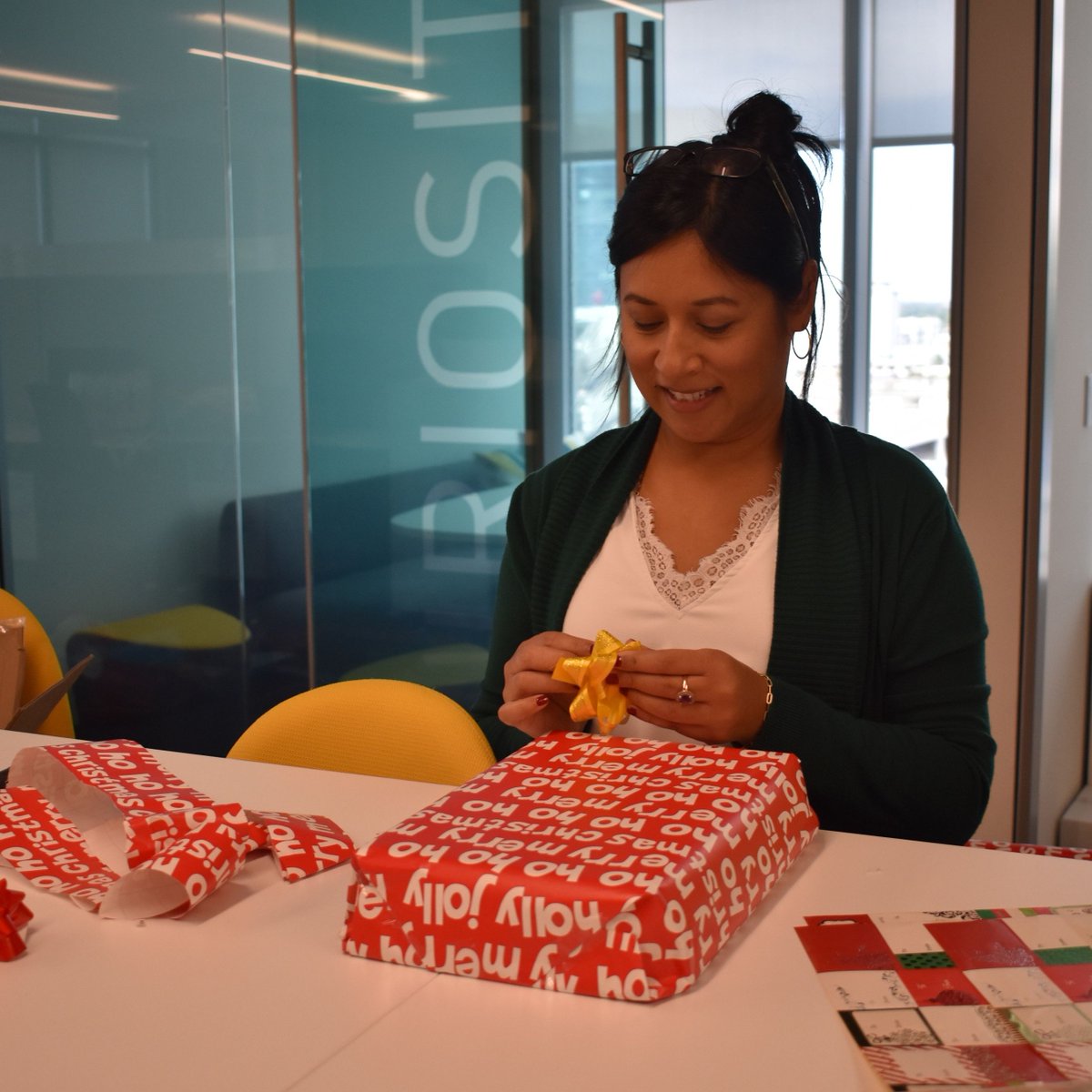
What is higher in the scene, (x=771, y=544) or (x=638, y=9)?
(x=638, y=9)

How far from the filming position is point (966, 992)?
37.4 inches

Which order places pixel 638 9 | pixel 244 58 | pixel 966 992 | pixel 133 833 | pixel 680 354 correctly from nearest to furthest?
pixel 966 992, pixel 133 833, pixel 680 354, pixel 638 9, pixel 244 58

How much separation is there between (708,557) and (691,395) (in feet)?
0.72

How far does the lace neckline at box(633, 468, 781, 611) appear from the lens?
172 centimetres

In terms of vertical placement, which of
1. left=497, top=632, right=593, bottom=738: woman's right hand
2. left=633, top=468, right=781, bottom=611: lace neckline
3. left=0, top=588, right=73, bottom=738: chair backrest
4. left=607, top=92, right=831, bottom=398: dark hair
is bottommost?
left=0, top=588, right=73, bottom=738: chair backrest

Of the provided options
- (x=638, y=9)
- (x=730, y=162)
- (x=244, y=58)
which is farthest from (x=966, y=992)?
(x=244, y=58)

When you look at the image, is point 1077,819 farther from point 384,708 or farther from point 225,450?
point 225,450

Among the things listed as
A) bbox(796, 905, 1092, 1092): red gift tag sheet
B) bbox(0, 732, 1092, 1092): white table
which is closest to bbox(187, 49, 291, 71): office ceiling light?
bbox(0, 732, 1092, 1092): white table

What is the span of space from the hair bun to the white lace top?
0.43 meters

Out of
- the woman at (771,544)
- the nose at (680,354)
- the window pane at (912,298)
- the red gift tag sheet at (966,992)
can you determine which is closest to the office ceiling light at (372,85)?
the window pane at (912,298)

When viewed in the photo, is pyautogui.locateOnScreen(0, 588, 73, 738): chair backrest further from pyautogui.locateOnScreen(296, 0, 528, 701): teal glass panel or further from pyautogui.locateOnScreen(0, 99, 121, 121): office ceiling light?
pyautogui.locateOnScreen(0, 99, 121, 121): office ceiling light

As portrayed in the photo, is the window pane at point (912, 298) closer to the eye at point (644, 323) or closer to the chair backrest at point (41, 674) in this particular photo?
the eye at point (644, 323)

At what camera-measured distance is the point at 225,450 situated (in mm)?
3453

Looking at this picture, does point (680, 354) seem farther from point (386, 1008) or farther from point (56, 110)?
point (56, 110)
